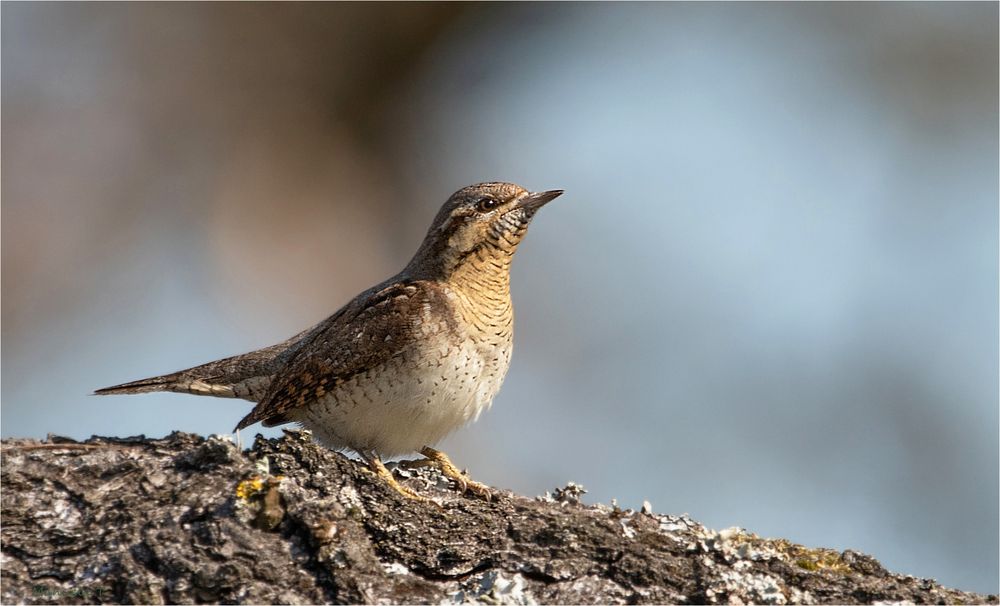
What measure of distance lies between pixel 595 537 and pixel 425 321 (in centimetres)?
172

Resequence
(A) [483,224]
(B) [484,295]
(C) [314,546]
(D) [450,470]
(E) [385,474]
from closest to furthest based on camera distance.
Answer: (C) [314,546], (E) [385,474], (D) [450,470], (B) [484,295], (A) [483,224]

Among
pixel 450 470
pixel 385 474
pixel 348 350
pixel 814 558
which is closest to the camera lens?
pixel 814 558

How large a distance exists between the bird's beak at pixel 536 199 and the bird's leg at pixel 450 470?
50.6 inches

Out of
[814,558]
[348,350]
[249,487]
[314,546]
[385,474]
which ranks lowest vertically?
[314,546]

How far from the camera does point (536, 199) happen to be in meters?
4.98

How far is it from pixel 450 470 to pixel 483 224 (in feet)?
4.19

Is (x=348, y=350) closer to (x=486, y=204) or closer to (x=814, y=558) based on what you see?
(x=486, y=204)

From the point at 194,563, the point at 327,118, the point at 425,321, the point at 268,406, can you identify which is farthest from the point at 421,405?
the point at 327,118

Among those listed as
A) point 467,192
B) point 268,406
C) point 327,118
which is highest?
point 327,118

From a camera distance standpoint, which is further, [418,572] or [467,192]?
[467,192]

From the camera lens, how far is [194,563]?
2742mm

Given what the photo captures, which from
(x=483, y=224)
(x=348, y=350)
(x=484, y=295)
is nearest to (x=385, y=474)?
(x=348, y=350)

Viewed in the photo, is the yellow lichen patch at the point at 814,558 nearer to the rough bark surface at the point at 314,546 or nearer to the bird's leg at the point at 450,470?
the rough bark surface at the point at 314,546

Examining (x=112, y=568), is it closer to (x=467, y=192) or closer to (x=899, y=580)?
(x=899, y=580)
